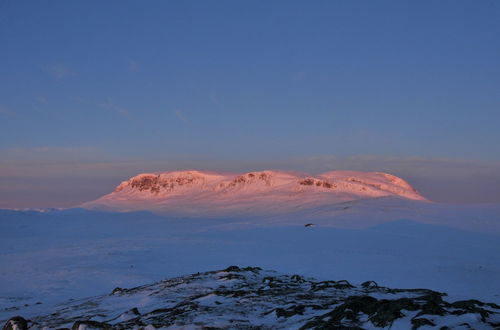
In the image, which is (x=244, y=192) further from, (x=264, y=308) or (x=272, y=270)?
(x=264, y=308)

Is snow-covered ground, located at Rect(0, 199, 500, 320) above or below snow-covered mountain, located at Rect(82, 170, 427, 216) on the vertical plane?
below

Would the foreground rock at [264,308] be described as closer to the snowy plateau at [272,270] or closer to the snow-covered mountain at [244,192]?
the snowy plateau at [272,270]

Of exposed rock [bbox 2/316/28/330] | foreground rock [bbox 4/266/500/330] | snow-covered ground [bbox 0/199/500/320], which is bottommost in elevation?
snow-covered ground [bbox 0/199/500/320]

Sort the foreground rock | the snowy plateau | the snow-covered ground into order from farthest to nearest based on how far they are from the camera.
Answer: the snow-covered ground < the snowy plateau < the foreground rock

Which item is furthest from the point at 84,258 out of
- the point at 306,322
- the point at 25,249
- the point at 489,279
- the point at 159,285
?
the point at 306,322

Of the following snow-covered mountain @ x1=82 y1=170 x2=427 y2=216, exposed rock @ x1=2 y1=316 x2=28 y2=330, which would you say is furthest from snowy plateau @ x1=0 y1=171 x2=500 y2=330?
snow-covered mountain @ x1=82 y1=170 x2=427 y2=216

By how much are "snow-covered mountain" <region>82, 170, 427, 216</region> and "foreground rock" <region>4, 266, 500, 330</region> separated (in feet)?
149

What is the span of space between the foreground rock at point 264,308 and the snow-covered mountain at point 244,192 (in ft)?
149

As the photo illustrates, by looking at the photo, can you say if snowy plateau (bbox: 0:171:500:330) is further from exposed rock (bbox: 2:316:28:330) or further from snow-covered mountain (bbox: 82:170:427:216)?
snow-covered mountain (bbox: 82:170:427:216)

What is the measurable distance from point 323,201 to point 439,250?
3510 centimetres

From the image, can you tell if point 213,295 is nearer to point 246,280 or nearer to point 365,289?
point 246,280

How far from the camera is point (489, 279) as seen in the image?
18234mm

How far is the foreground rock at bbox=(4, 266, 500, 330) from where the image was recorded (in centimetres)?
595

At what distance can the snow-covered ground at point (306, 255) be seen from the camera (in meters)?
18.3
